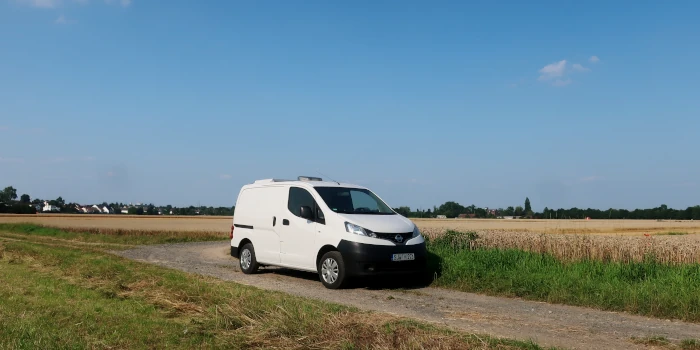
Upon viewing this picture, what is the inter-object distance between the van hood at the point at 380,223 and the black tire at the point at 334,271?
765 mm

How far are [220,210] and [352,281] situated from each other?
111246 millimetres

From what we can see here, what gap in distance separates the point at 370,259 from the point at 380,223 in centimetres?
86

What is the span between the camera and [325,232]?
40.3ft

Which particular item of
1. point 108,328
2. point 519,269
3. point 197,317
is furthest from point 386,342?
point 519,269

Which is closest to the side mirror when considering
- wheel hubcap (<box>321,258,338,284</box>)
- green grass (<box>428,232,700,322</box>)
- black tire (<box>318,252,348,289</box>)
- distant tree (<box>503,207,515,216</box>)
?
black tire (<box>318,252,348,289</box>)

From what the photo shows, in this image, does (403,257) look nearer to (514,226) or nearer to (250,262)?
(250,262)

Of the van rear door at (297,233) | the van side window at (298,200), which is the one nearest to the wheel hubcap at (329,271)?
the van rear door at (297,233)

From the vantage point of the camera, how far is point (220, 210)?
120 m

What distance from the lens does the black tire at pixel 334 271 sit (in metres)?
11.8

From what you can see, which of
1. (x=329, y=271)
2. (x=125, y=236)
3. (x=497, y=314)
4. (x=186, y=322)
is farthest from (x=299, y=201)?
(x=125, y=236)

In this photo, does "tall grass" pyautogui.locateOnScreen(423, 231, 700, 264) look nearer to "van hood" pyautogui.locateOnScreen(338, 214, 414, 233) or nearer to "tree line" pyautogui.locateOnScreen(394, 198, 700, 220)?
"van hood" pyautogui.locateOnScreen(338, 214, 414, 233)

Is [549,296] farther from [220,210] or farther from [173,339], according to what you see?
[220,210]

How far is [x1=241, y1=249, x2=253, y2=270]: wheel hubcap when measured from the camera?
1461cm

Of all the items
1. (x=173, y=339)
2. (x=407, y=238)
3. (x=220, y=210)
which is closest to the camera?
(x=173, y=339)
